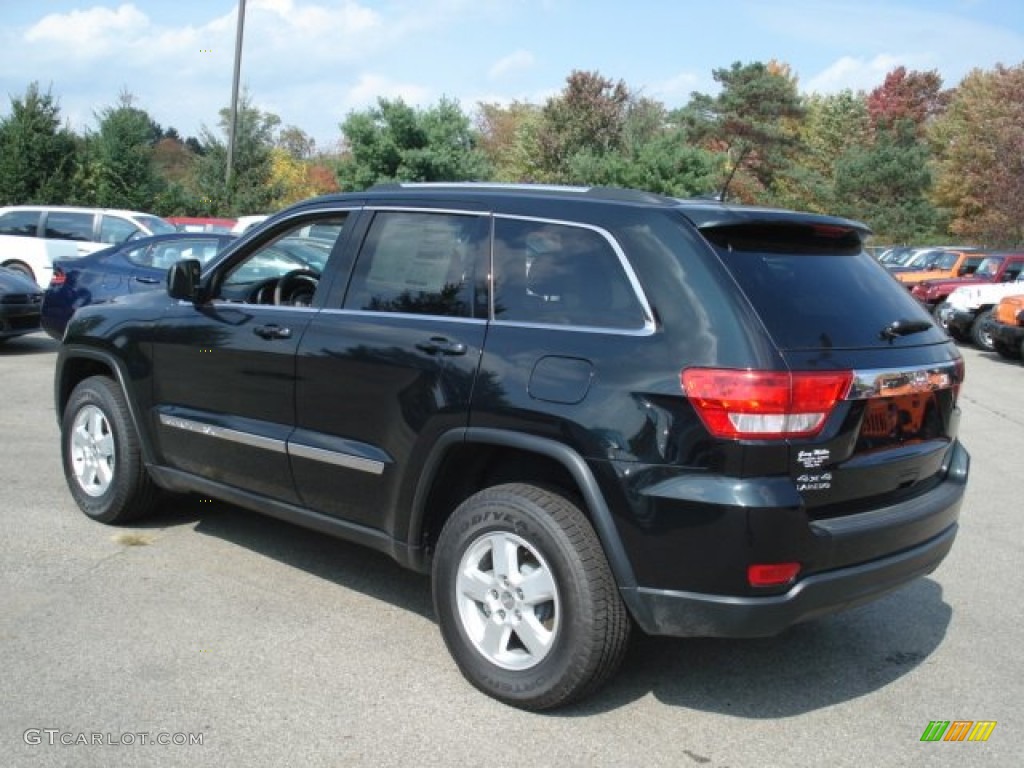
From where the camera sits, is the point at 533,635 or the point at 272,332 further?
the point at 272,332

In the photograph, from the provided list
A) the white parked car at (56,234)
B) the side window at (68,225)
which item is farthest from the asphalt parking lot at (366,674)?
the side window at (68,225)

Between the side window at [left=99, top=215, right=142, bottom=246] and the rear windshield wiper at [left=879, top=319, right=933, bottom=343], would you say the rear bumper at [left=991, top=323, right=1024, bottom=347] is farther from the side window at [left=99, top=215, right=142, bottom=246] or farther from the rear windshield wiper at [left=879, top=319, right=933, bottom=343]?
the side window at [left=99, top=215, right=142, bottom=246]

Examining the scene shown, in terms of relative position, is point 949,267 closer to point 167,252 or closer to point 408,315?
point 167,252

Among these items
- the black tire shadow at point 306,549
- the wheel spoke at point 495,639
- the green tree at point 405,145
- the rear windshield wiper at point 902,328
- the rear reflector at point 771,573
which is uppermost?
the green tree at point 405,145

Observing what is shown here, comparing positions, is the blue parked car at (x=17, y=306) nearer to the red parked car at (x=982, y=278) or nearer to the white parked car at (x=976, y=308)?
the white parked car at (x=976, y=308)

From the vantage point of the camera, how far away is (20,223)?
16.9m

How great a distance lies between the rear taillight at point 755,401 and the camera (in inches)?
122

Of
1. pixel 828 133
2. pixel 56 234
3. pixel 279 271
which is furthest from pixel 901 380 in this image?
pixel 828 133

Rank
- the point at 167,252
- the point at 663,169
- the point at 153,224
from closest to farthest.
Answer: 1. the point at 167,252
2. the point at 153,224
3. the point at 663,169

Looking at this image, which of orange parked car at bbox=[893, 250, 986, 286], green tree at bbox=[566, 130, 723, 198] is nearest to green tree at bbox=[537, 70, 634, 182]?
green tree at bbox=[566, 130, 723, 198]

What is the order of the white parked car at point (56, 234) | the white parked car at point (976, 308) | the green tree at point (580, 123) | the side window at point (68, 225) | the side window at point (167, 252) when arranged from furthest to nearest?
the green tree at point (580, 123), the white parked car at point (976, 308), the side window at point (68, 225), the white parked car at point (56, 234), the side window at point (167, 252)

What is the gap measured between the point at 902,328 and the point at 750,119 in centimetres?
4650

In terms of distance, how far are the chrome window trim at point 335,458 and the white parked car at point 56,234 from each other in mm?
13150

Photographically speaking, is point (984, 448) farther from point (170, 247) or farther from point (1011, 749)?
point (170, 247)
